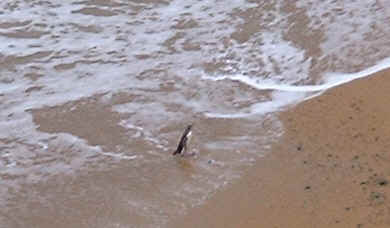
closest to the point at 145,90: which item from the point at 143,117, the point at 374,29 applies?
the point at 143,117

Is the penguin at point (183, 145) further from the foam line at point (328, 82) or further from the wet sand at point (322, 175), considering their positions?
the foam line at point (328, 82)

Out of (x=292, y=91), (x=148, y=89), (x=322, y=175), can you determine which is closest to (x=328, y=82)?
(x=292, y=91)

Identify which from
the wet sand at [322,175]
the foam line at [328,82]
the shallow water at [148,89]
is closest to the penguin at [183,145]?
the shallow water at [148,89]

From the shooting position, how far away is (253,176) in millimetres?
4906

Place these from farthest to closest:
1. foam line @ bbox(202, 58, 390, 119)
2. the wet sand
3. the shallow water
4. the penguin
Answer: foam line @ bbox(202, 58, 390, 119) < the penguin < the shallow water < the wet sand

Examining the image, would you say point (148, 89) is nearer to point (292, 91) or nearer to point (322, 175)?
point (292, 91)

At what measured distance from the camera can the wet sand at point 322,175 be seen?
14.3 feet

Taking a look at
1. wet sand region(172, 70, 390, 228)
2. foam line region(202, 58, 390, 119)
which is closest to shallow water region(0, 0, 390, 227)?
foam line region(202, 58, 390, 119)

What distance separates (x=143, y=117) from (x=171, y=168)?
33.2 inches

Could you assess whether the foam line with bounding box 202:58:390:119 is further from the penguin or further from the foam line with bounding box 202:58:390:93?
the penguin

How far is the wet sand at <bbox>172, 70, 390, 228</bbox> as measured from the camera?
437 cm

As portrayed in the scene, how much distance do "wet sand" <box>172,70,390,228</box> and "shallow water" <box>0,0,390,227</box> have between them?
0.17 metres

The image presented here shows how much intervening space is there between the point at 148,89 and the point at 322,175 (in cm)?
215

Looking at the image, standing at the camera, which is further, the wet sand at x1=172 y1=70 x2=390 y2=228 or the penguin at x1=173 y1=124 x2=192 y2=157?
the penguin at x1=173 y1=124 x2=192 y2=157
